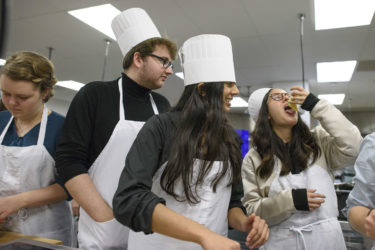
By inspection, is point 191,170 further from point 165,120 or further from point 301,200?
point 301,200

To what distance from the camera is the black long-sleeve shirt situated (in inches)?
28.1

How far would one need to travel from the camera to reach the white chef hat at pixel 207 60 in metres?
1.02

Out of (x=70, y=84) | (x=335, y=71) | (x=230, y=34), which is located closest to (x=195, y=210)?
(x=230, y=34)

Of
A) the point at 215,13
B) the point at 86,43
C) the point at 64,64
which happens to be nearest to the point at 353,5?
the point at 215,13

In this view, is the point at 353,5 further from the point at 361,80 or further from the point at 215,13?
the point at 361,80

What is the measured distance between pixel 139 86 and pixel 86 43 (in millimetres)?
3497

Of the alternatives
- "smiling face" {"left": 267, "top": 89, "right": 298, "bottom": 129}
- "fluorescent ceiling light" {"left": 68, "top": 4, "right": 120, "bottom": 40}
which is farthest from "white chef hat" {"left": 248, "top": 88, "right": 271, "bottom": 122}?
"fluorescent ceiling light" {"left": 68, "top": 4, "right": 120, "bottom": 40}

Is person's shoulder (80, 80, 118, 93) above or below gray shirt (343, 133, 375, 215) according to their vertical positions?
above

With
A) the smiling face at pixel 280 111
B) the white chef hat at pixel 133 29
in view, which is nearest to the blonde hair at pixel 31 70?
the white chef hat at pixel 133 29

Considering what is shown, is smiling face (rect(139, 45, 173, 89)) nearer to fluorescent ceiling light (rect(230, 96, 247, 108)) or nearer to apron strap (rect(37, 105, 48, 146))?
apron strap (rect(37, 105, 48, 146))

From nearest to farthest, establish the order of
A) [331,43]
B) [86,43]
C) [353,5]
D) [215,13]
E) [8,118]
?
[8,118], [353,5], [215,13], [331,43], [86,43]

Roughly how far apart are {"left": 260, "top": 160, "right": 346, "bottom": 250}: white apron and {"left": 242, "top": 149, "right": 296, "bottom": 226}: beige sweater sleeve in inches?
1.8

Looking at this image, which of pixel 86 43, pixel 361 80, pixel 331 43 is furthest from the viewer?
pixel 361 80

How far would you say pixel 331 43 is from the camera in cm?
401
